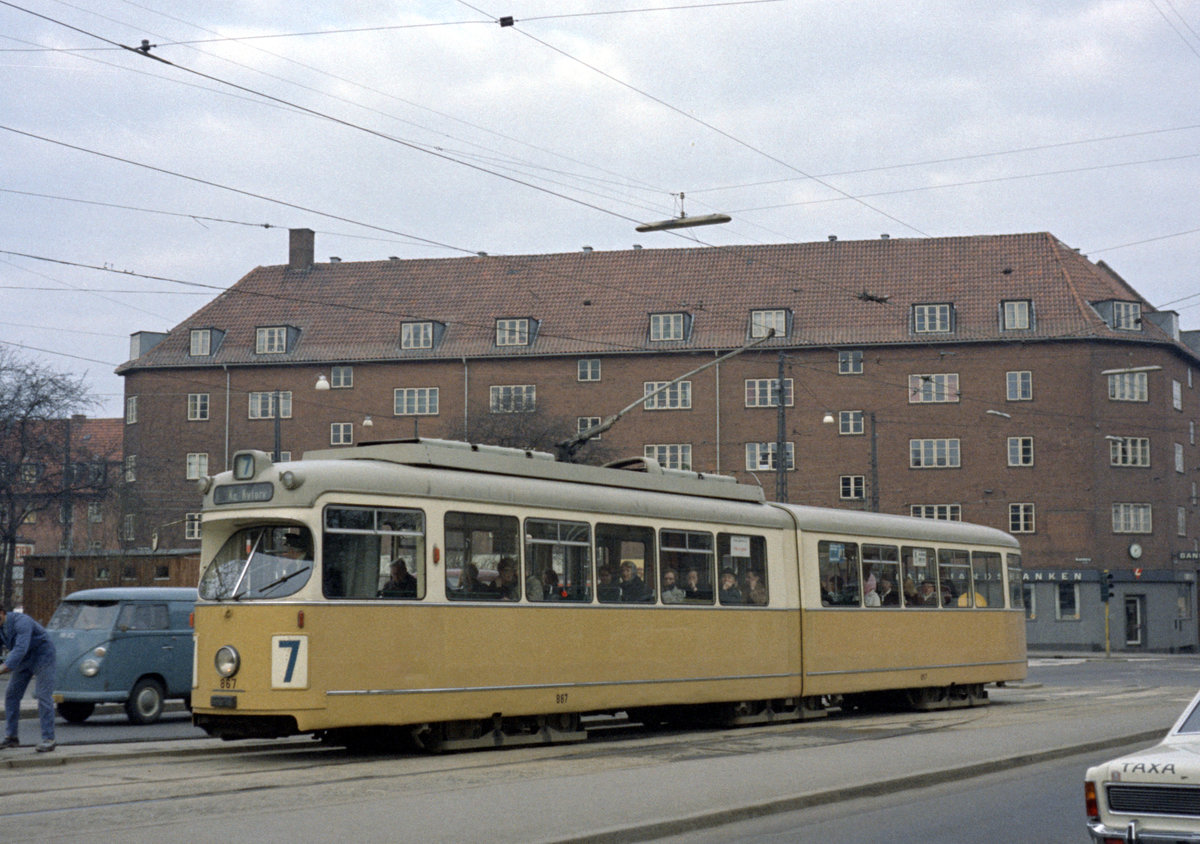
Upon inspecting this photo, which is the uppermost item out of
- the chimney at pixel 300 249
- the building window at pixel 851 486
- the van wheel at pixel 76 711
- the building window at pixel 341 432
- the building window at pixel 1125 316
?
the chimney at pixel 300 249

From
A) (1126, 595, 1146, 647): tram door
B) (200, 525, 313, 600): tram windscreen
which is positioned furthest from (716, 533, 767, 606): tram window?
(1126, 595, 1146, 647): tram door

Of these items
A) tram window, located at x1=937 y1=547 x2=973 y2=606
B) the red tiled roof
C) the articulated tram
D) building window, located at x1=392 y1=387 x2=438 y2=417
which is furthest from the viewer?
building window, located at x1=392 y1=387 x2=438 y2=417

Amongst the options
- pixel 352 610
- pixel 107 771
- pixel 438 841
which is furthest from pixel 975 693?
pixel 438 841

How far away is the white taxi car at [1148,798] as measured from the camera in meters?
7.61

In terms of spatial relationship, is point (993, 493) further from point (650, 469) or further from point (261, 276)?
point (650, 469)

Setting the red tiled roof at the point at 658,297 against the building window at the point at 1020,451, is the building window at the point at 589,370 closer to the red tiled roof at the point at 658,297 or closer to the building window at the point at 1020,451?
the red tiled roof at the point at 658,297

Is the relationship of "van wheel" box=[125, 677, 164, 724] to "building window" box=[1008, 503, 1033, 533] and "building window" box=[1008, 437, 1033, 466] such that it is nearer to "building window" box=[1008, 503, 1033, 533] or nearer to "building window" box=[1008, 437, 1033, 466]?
"building window" box=[1008, 503, 1033, 533]

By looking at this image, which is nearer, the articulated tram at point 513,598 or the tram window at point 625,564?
the articulated tram at point 513,598

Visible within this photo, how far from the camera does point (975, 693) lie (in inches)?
955

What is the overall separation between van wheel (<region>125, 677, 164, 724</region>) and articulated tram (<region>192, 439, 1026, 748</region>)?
6.70 metres

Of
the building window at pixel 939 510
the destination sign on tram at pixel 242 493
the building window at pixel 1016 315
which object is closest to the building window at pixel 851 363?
the building window at pixel 1016 315

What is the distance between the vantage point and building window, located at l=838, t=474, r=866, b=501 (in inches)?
2525

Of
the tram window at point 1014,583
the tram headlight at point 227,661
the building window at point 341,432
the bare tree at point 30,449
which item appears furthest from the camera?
the building window at point 341,432

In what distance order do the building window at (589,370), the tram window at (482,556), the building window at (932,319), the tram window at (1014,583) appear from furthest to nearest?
the building window at (589,370) → the building window at (932,319) → the tram window at (1014,583) → the tram window at (482,556)
